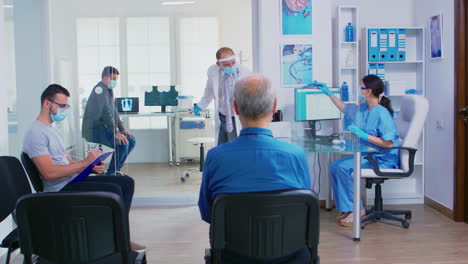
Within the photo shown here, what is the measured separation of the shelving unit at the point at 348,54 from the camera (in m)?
5.16

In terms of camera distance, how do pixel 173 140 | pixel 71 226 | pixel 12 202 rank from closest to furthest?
pixel 71 226 → pixel 12 202 → pixel 173 140

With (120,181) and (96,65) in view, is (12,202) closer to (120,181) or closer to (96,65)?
(120,181)

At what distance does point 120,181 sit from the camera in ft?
11.9

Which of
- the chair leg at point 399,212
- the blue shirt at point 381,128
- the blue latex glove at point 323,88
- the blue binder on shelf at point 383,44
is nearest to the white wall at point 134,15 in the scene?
the blue latex glove at point 323,88

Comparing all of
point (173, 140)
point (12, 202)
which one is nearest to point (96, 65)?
point (173, 140)

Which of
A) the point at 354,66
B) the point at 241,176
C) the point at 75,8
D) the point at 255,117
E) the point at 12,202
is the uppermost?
the point at 75,8

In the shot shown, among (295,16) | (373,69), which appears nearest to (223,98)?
(295,16)

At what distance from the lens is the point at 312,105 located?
4809 millimetres

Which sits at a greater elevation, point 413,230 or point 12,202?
point 12,202

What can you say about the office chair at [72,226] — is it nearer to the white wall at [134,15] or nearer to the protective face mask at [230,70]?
the white wall at [134,15]

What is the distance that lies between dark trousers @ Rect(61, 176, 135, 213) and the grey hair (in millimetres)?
1545

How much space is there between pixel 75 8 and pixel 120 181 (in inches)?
91.0

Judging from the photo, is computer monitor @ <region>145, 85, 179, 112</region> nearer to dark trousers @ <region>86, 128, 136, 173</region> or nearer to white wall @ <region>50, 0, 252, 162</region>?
white wall @ <region>50, 0, 252, 162</region>

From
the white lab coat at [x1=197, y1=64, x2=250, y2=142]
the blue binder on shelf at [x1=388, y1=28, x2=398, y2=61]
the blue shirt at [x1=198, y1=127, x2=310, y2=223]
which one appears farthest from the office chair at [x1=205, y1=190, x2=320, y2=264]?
the blue binder on shelf at [x1=388, y1=28, x2=398, y2=61]
